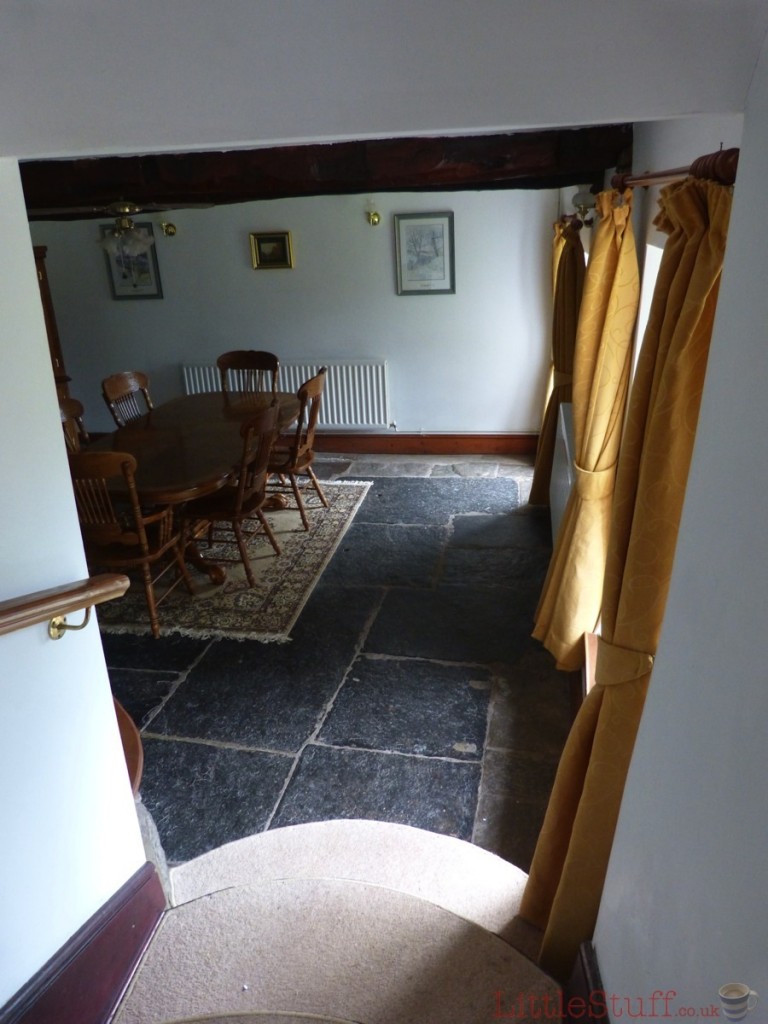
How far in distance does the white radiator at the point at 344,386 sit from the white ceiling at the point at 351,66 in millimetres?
4689

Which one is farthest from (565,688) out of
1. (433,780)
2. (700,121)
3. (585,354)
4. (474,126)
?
(474,126)

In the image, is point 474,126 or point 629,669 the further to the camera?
point 629,669

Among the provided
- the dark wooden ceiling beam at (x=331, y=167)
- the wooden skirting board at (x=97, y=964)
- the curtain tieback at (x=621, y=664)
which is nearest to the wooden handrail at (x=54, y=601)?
the wooden skirting board at (x=97, y=964)

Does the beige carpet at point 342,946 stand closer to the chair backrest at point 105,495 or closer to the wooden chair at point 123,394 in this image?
the chair backrest at point 105,495

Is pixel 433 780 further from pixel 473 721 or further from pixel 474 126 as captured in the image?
pixel 474 126

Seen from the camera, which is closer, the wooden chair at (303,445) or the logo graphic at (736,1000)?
the logo graphic at (736,1000)

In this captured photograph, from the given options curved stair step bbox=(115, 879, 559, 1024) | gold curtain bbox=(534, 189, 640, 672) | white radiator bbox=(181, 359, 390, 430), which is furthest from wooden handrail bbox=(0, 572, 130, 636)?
white radiator bbox=(181, 359, 390, 430)

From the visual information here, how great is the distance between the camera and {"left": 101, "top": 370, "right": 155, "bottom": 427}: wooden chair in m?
4.66

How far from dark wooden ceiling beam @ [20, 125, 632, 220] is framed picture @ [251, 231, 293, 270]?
233 cm

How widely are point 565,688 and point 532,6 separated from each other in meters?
2.49

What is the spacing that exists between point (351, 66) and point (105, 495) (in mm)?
2556

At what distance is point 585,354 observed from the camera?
2469mm

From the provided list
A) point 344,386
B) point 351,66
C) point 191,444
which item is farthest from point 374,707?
point 344,386

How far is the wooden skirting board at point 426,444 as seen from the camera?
591 centimetres
